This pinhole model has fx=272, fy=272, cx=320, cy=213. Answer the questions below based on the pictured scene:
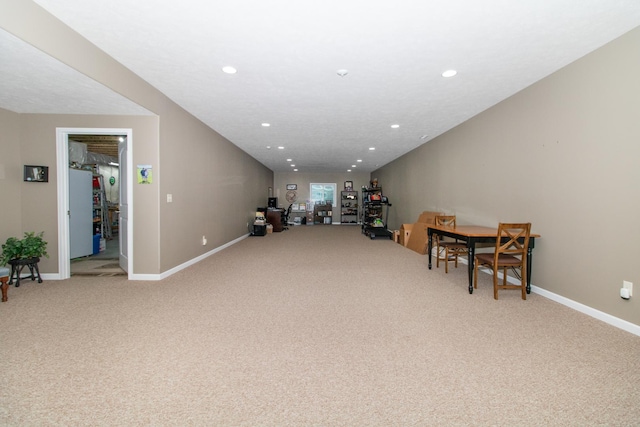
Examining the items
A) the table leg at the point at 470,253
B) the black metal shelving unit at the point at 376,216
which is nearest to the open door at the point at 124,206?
the table leg at the point at 470,253

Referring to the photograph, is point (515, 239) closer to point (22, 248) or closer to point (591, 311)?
point (591, 311)

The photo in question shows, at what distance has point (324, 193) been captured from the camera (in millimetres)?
14359

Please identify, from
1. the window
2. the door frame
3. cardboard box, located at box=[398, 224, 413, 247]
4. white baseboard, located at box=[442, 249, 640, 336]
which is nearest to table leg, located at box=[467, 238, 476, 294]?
white baseboard, located at box=[442, 249, 640, 336]

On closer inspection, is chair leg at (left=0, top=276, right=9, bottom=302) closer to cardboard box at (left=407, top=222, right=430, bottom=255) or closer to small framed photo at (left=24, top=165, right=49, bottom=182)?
small framed photo at (left=24, top=165, right=49, bottom=182)

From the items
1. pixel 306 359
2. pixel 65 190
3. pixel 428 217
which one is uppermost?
pixel 65 190

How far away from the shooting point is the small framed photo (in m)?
3.88

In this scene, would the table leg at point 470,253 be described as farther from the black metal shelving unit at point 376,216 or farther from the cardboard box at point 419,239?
the black metal shelving unit at point 376,216

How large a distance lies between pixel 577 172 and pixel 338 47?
2.93m

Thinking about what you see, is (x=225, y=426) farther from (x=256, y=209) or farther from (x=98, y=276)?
(x=256, y=209)

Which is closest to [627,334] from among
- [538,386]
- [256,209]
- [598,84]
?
[538,386]

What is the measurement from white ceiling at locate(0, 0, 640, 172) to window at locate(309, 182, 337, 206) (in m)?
9.56

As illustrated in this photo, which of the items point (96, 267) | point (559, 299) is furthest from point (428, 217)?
point (96, 267)

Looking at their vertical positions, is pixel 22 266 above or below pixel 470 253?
below

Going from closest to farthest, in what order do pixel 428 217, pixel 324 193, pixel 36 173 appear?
1. pixel 36 173
2. pixel 428 217
3. pixel 324 193
